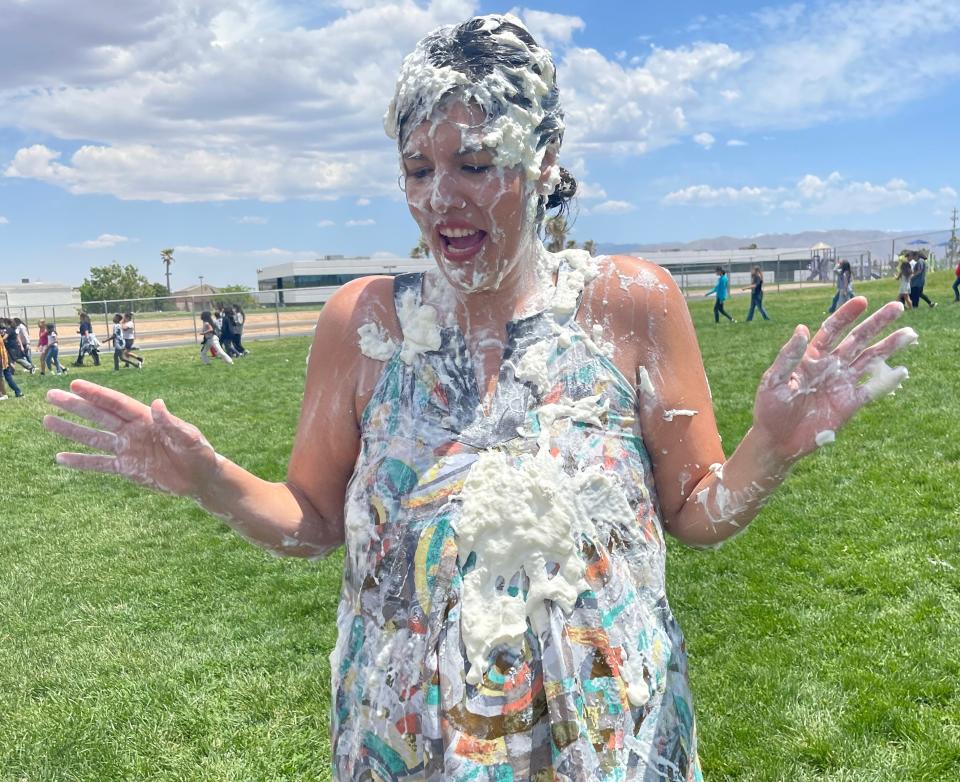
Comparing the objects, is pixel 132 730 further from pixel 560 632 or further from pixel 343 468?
pixel 560 632

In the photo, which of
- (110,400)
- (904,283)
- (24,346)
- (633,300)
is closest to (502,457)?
(633,300)

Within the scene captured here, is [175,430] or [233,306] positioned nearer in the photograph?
[175,430]

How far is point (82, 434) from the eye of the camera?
1697mm

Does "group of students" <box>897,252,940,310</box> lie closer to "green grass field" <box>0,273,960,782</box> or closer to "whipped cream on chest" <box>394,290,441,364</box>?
"green grass field" <box>0,273,960,782</box>

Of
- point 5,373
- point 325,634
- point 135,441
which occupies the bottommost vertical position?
point 325,634

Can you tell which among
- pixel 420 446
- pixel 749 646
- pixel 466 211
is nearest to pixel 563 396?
pixel 420 446

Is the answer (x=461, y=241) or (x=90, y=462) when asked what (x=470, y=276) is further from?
(x=90, y=462)

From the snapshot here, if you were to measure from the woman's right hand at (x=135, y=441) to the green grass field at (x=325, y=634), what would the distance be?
2720 mm

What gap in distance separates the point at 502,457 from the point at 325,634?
395 centimetres

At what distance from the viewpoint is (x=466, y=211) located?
166 centimetres

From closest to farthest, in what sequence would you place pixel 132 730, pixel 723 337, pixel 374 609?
pixel 374 609 → pixel 132 730 → pixel 723 337

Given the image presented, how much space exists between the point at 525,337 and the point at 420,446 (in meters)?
0.34

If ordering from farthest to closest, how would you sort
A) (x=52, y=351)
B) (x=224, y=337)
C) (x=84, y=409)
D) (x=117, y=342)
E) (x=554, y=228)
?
(x=224, y=337) < (x=52, y=351) < (x=117, y=342) < (x=554, y=228) < (x=84, y=409)

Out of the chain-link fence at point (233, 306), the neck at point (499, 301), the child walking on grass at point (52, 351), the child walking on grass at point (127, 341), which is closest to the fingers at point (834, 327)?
the neck at point (499, 301)
